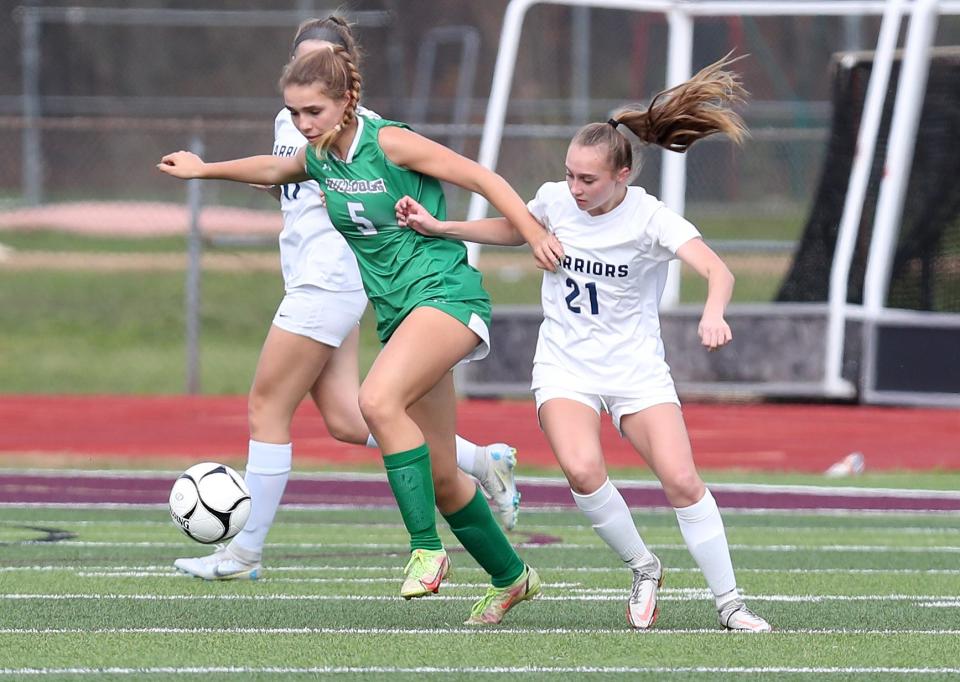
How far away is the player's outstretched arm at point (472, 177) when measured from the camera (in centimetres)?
601

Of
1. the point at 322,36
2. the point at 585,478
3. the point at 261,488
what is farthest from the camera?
the point at 261,488

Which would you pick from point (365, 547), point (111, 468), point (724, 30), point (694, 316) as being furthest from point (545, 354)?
point (724, 30)

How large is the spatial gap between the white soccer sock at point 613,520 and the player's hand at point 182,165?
176 cm

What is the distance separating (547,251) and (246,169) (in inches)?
47.8

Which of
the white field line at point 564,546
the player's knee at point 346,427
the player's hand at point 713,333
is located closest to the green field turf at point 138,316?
the white field line at point 564,546

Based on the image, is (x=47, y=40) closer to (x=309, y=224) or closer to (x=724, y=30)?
(x=724, y=30)

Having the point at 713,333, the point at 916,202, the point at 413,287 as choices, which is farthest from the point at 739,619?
the point at 916,202

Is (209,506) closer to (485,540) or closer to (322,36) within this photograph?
(485,540)

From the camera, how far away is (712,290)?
225 inches

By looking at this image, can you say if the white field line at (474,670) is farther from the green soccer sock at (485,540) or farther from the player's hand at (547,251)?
the player's hand at (547,251)

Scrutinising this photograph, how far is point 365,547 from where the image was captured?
827 cm

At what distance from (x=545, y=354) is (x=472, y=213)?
8566 millimetres

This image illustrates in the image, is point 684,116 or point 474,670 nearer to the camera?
point 474,670

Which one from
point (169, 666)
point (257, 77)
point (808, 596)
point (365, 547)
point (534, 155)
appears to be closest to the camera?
point (169, 666)
